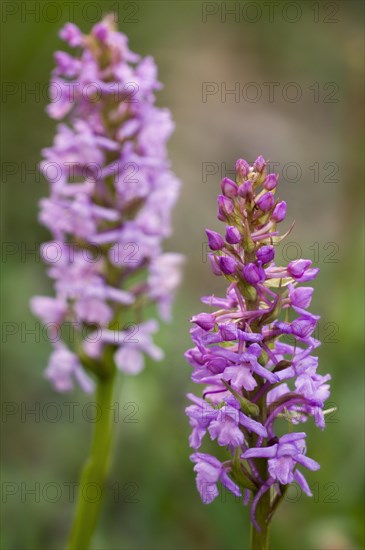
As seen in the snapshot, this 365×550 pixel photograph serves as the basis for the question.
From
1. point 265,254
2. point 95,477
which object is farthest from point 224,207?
point 95,477

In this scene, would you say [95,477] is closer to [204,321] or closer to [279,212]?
[204,321]

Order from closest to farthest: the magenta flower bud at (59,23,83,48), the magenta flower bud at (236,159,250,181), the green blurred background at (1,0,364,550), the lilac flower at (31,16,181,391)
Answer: the magenta flower bud at (236,159,250,181) < the lilac flower at (31,16,181,391) < the magenta flower bud at (59,23,83,48) < the green blurred background at (1,0,364,550)

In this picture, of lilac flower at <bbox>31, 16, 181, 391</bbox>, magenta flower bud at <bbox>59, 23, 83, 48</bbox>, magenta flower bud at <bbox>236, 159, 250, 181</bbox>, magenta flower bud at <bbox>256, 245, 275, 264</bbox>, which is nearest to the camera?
magenta flower bud at <bbox>256, 245, 275, 264</bbox>

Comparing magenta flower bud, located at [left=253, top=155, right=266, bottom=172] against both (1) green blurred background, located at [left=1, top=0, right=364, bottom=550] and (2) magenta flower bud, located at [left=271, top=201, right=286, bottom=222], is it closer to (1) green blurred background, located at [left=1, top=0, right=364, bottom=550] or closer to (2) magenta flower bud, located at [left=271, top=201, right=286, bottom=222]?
(2) magenta flower bud, located at [left=271, top=201, right=286, bottom=222]

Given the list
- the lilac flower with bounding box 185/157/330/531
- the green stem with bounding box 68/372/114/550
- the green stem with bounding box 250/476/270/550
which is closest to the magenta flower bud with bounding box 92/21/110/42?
the green stem with bounding box 68/372/114/550

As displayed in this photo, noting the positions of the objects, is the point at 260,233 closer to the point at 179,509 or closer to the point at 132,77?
the point at 132,77

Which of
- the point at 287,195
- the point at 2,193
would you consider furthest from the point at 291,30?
the point at 2,193
